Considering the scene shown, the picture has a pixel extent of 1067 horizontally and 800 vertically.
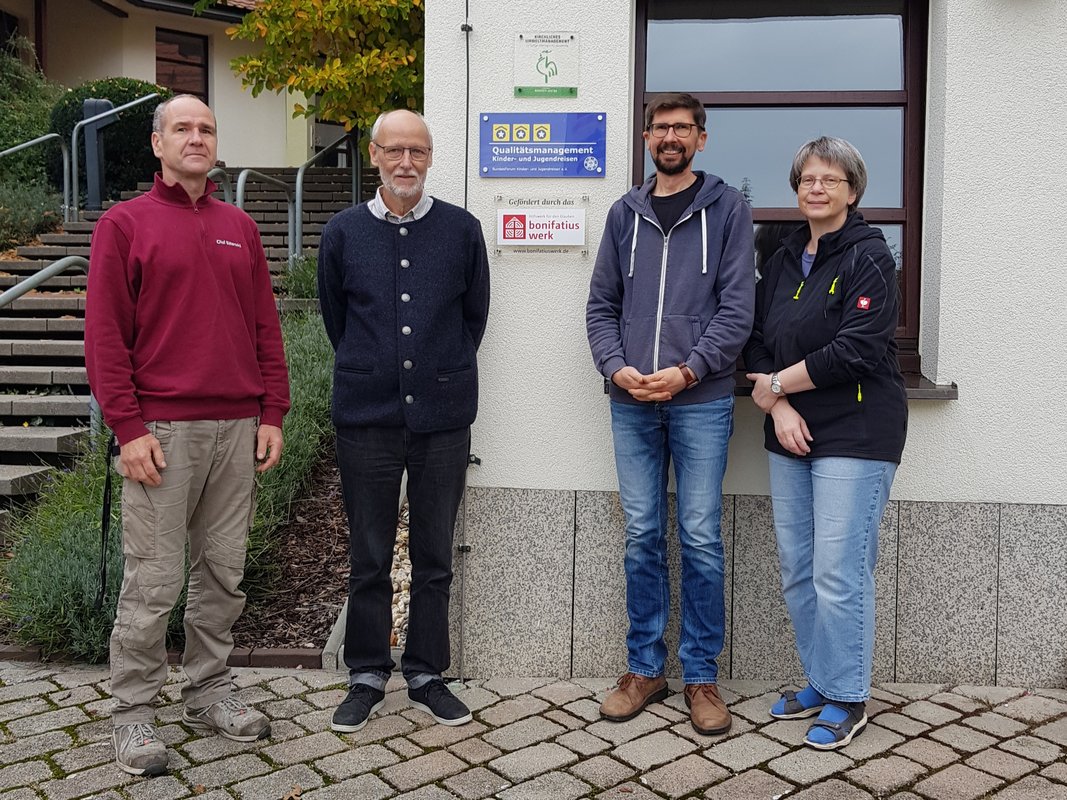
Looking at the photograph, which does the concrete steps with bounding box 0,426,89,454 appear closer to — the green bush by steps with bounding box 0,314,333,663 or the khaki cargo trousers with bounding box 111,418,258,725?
the green bush by steps with bounding box 0,314,333,663

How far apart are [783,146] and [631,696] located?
228cm

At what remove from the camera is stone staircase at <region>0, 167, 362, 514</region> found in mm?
6320

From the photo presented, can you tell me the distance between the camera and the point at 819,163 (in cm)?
366

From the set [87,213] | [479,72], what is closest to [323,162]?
[87,213]

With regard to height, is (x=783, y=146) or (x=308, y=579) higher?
(x=783, y=146)

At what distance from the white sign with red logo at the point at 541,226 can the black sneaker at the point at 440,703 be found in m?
1.69

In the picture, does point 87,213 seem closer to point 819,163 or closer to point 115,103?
point 115,103

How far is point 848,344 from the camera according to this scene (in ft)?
11.6

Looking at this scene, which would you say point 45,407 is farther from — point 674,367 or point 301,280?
point 674,367

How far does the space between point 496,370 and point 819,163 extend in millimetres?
1450

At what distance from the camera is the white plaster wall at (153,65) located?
17.9m

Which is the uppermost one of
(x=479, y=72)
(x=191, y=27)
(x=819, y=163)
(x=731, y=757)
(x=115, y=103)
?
(x=191, y=27)

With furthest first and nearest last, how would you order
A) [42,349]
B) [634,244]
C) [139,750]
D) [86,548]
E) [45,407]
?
[42,349]
[45,407]
[86,548]
[634,244]
[139,750]

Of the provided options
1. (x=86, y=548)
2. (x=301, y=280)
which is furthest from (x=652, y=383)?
(x=301, y=280)
